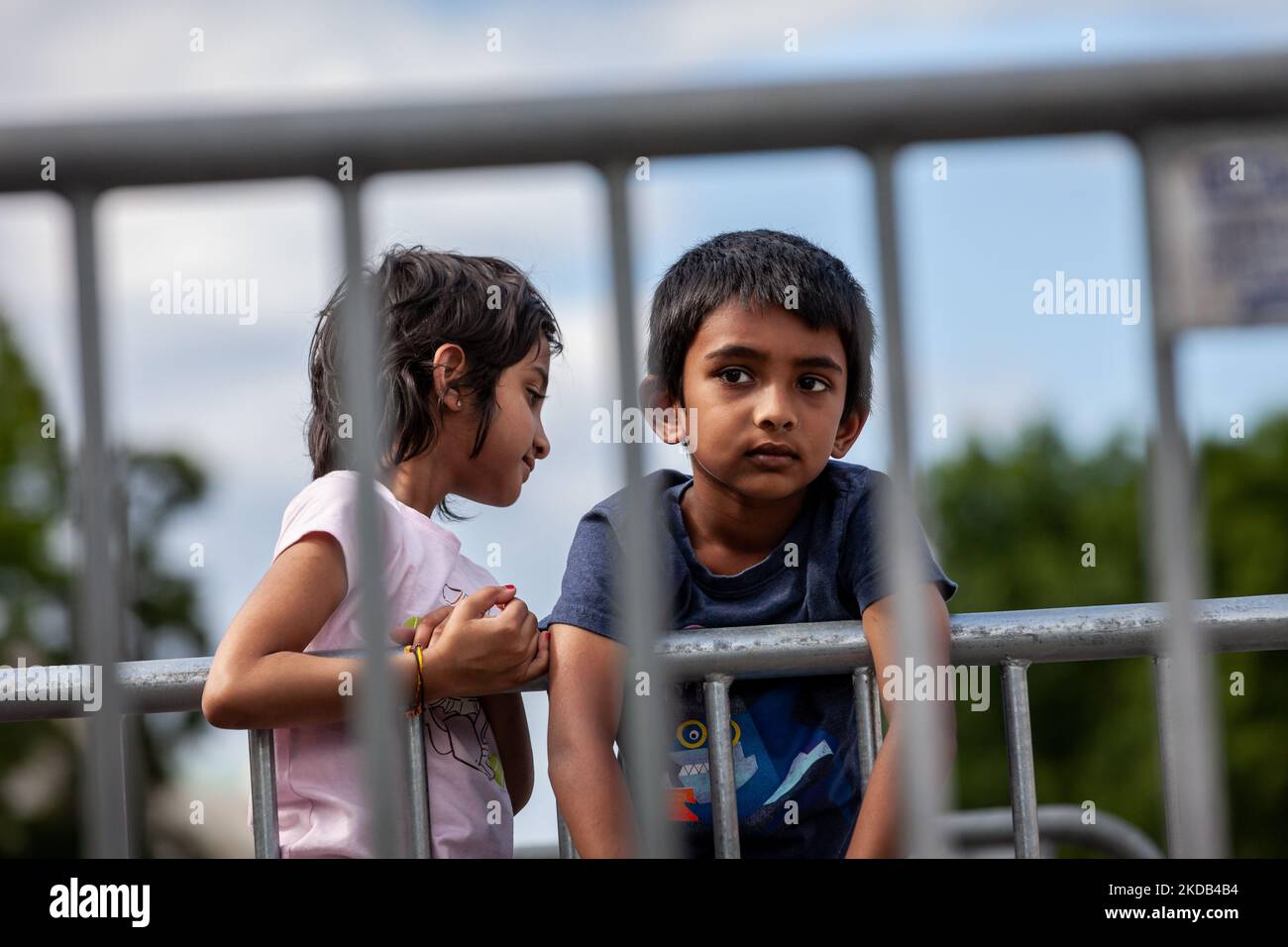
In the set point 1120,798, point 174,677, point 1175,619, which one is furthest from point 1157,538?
point 1120,798

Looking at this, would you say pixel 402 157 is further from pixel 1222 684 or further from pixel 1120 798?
pixel 1120 798

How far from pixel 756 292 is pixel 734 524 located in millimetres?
390

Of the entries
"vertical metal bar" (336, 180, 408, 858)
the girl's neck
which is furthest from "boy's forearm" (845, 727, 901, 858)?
the girl's neck

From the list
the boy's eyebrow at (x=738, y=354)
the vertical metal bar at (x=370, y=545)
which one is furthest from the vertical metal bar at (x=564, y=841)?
the boy's eyebrow at (x=738, y=354)

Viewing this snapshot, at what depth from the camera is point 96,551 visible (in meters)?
1.55

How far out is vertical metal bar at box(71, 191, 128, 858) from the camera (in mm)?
1550

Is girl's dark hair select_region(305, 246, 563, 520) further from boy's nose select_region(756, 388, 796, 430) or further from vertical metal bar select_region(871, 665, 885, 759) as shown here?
vertical metal bar select_region(871, 665, 885, 759)

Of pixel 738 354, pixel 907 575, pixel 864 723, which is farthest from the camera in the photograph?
pixel 738 354

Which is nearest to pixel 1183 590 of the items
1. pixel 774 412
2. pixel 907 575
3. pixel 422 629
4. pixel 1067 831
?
pixel 907 575

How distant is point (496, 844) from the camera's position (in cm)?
235

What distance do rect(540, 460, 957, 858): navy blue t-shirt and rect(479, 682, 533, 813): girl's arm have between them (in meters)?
0.23

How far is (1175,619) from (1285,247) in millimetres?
428

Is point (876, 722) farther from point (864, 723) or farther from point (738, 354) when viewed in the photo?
point (738, 354)
